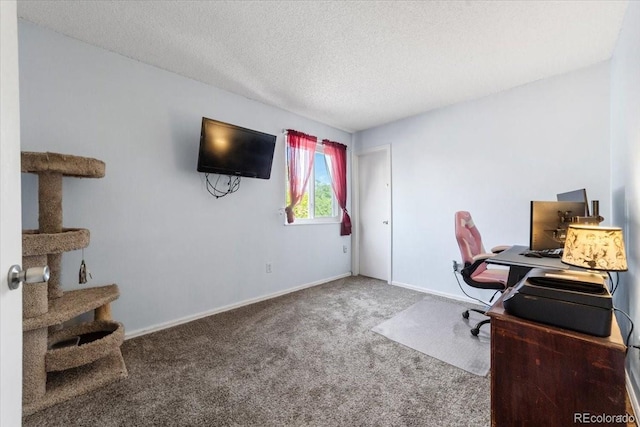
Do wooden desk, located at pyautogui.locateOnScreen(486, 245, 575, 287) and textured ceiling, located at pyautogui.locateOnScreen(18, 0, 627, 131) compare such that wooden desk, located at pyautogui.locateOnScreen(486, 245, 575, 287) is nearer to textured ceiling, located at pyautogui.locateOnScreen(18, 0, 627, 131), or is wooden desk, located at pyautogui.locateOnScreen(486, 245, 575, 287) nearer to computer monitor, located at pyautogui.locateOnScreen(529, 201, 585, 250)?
computer monitor, located at pyautogui.locateOnScreen(529, 201, 585, 250)

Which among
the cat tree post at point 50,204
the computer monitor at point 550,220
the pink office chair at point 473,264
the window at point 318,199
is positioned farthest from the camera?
the window at point 318,199

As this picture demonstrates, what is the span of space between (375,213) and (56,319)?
3674 millimetres

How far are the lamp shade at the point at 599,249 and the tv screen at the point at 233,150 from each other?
2.65 meters

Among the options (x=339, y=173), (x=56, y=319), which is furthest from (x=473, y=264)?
(x=56, y=319)

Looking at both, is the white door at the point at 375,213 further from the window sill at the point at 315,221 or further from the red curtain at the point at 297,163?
the red curtain at the point at 297,163

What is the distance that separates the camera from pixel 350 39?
2.02m

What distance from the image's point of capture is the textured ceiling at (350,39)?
1728 mm

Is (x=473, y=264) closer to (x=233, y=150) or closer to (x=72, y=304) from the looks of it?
(x=233, y=150)

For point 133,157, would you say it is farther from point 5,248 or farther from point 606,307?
point 606,307

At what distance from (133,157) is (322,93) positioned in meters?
1.99

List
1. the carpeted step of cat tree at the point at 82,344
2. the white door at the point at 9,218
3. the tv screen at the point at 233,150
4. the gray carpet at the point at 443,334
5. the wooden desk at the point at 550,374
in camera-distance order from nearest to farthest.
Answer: the white door at the point at 9,218
the wooden desk at the point at 550,374
the carpeted step of cat tree at the point at 82,344
the gray carpet at the point at 443,334
the tv screen at the point at 233,150

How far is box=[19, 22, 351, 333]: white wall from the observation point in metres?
1.96

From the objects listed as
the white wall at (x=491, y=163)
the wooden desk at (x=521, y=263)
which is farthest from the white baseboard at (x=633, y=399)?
the white wall at (x=491, y=163)

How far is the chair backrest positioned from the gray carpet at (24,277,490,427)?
975 millimetres
